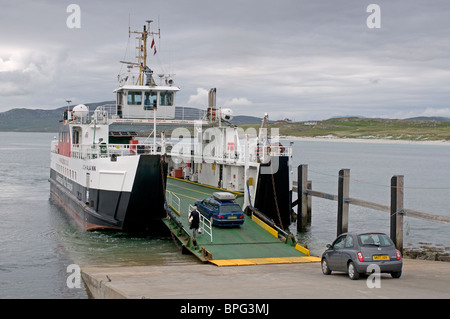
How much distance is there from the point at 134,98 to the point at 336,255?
2057 centimetres

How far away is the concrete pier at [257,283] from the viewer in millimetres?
13039

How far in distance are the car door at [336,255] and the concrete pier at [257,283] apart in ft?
1.17

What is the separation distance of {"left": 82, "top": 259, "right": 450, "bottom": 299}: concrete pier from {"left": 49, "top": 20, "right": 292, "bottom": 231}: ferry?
7011mm

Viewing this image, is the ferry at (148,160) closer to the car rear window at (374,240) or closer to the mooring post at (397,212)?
the mooring post at (397,212)

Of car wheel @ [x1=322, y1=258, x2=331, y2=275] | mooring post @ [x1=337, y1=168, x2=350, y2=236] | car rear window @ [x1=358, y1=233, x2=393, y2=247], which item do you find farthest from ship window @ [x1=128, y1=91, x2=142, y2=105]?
car rear window @ [x1=358, y1=233, x2=393, y2=247]

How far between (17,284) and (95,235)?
8396mm

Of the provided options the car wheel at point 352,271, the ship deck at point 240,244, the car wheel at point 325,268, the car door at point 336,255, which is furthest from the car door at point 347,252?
the ship deck at point 240,244

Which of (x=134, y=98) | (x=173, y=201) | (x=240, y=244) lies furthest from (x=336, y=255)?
(x=134, y=98)

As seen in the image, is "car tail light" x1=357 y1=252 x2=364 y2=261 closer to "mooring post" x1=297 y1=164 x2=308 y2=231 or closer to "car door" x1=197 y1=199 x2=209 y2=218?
"car door" x1=197 y1=199 x2=209 y2=218

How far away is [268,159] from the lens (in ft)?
87.7

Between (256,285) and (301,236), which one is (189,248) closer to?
(256,285)

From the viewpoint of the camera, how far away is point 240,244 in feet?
72.1

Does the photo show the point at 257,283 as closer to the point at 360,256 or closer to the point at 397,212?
the point at 360,256

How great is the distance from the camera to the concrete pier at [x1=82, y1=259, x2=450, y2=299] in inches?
513
